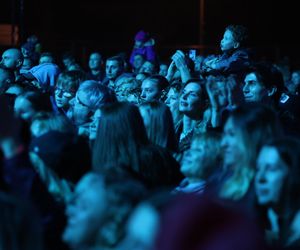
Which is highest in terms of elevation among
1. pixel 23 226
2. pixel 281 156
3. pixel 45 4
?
pixel 45 4

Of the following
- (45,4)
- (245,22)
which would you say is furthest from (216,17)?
(45,4)

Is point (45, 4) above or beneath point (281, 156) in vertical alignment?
above

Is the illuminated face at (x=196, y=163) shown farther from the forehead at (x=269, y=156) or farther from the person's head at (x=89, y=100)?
the person's head at (x=89, y=100)

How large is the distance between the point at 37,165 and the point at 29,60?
24.6ft

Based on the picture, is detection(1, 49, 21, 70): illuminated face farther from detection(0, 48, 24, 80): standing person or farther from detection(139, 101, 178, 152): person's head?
detection(139, 101, 178, 152): person's head

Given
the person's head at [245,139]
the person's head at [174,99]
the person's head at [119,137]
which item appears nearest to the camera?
the person's head at [245,139]

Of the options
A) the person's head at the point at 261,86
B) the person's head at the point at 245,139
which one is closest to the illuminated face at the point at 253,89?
the person's head at the point at 261,86

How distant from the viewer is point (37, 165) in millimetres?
4746

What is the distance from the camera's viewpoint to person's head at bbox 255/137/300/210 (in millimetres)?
3723

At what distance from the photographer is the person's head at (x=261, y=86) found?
22.3 ft

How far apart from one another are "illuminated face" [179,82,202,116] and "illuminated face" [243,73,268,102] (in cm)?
47

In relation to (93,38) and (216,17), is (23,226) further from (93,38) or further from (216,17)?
(216,17)

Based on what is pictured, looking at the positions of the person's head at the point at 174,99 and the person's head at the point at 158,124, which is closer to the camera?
the person's head at the point at 158,124

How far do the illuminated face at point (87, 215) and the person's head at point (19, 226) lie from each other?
0.56 ft
